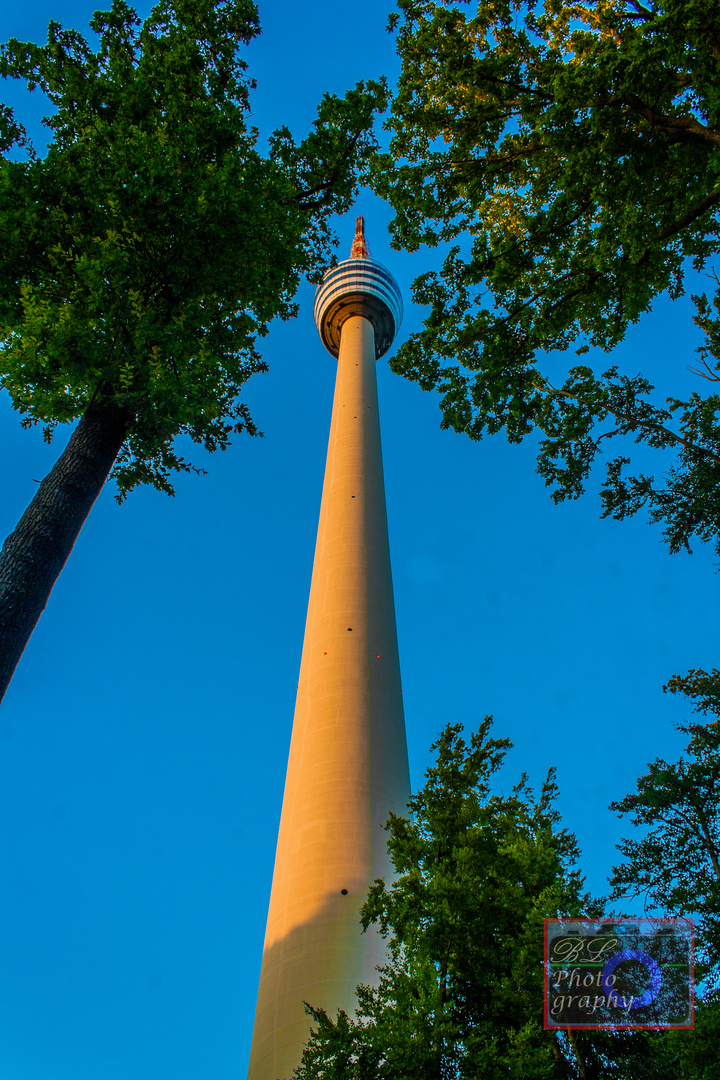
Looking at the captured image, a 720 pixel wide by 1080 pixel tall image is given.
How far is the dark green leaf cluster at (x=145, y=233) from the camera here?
13.1 metres

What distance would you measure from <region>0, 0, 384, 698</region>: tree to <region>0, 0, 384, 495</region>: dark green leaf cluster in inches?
1.3

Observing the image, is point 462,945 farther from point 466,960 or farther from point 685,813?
point 685,813

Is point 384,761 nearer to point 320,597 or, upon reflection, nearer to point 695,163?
point 320,597

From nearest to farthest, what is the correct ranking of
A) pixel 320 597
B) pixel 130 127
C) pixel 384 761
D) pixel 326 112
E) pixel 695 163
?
pixel 130 127, pixel 695 163, pixel 326 112, pixel 384 761, pixel 320 597

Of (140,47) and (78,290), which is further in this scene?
(140,47)

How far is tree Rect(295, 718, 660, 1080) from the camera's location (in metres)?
11.3

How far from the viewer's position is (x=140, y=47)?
16.3 m

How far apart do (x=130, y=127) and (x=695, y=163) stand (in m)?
11.3

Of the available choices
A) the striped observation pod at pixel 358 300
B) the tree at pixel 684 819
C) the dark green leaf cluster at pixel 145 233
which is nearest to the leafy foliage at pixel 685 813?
the tree at pixel 684 819

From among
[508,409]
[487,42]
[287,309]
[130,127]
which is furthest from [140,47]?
[508,409]

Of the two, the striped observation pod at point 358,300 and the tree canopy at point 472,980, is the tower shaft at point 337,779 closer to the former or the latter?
the tree canopy at point 472,980
